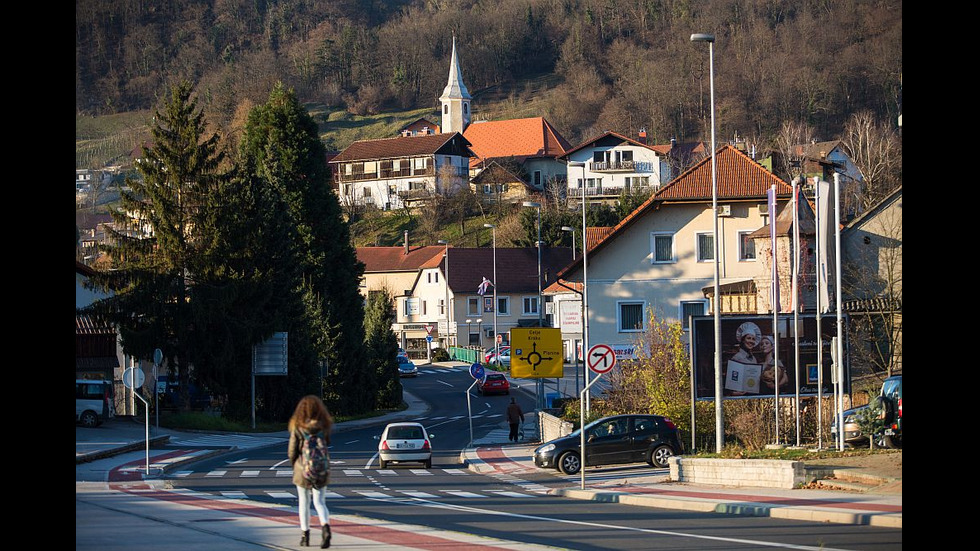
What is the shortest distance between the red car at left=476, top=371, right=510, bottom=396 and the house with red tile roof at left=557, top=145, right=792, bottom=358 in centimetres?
1442

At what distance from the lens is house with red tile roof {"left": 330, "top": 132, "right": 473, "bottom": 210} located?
459ft

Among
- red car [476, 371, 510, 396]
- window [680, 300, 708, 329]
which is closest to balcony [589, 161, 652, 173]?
red car [476, 371, 510, 396]

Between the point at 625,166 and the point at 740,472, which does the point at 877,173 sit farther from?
the point at 740,472

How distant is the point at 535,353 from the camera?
125ft

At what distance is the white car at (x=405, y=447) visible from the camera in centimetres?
3247

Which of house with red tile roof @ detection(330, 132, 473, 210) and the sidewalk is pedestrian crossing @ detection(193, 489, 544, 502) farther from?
house with red tile roof @ detection(330, 132, 473, 210)

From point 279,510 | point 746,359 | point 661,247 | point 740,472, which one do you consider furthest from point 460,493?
point 661,247

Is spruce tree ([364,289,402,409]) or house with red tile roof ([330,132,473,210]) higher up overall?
house with red tile roof ([330,132,473,210])

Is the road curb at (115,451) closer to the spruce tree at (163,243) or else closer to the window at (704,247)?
the spruce tree at (163,243)

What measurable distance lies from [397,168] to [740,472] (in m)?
124

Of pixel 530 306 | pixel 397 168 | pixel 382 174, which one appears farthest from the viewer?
pixel 382 174
